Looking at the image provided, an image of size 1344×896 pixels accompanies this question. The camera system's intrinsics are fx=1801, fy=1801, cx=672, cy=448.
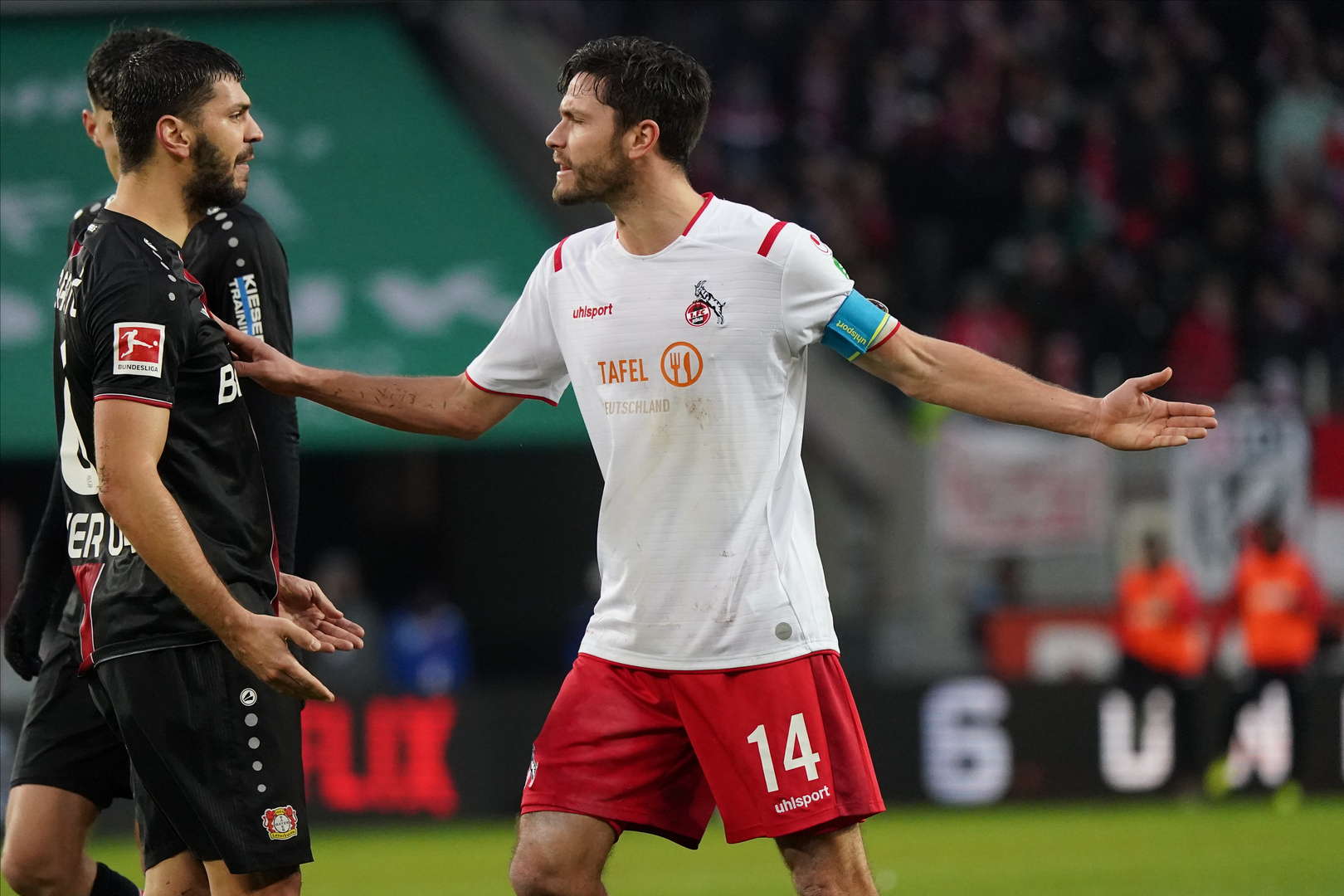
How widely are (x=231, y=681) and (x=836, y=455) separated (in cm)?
1057

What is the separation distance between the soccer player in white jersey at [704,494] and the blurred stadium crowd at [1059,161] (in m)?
10.8

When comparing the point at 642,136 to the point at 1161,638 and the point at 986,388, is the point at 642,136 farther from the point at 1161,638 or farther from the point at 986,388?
the point at 1161,638

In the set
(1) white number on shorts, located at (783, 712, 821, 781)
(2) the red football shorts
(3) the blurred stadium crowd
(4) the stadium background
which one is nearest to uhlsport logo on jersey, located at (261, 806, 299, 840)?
(2) the red football shorts

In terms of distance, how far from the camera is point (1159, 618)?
1195cm

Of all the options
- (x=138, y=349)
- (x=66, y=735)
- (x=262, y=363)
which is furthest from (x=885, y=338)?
(x=66, y=735)

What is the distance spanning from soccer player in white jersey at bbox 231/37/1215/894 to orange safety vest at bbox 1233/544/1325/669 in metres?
7.99

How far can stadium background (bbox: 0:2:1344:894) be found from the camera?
11.5 m

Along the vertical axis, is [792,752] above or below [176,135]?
below

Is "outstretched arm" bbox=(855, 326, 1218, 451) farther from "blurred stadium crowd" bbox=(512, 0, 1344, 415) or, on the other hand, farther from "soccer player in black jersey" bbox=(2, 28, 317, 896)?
"blurred stadium crowd" bbox=(512, 0, 1344, 415)

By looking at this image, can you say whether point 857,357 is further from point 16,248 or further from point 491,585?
point 491,585

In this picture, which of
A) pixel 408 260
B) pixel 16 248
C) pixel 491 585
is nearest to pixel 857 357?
pixel 408 260

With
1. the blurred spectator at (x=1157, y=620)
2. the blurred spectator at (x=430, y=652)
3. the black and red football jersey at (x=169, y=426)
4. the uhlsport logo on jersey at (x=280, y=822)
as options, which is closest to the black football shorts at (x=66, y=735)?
the black and red football jersey at (x=169, y=426)

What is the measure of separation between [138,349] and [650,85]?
4.74 ft

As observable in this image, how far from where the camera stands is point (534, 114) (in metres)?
14.8
